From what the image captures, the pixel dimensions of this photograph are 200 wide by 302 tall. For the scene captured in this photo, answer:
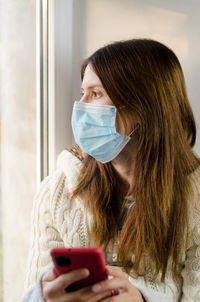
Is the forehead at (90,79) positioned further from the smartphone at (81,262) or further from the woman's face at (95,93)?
the smartphone at (81,262)

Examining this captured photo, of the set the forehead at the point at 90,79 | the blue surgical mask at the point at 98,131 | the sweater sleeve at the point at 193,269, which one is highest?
the forehead at the point at 90,79

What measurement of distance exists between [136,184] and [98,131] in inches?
9.3

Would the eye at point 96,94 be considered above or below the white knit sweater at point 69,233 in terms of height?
above

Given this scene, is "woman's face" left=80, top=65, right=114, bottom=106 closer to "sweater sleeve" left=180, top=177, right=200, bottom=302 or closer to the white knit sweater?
the white knit sweater

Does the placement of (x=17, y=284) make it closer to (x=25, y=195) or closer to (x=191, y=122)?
(x=25, y=195)

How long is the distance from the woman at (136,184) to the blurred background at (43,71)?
0.23 m

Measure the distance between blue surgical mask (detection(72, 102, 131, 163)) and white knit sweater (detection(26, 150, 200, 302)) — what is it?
0.16m

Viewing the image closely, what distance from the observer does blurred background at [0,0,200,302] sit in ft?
4.67

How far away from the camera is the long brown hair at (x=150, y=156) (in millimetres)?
1181

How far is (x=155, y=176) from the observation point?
124cm

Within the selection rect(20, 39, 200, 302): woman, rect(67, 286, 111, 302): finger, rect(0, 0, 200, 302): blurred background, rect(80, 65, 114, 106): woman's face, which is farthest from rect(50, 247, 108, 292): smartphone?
rect(0, 0, 200, 302): blurred background

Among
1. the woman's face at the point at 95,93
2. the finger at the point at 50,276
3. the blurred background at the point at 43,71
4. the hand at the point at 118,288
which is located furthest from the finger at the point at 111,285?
the blurred background at the point at 43,71

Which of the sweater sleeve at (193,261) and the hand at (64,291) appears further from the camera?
the sweater sleeve at (193,261)

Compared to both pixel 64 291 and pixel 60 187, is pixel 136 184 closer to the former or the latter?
pixel 60 187
